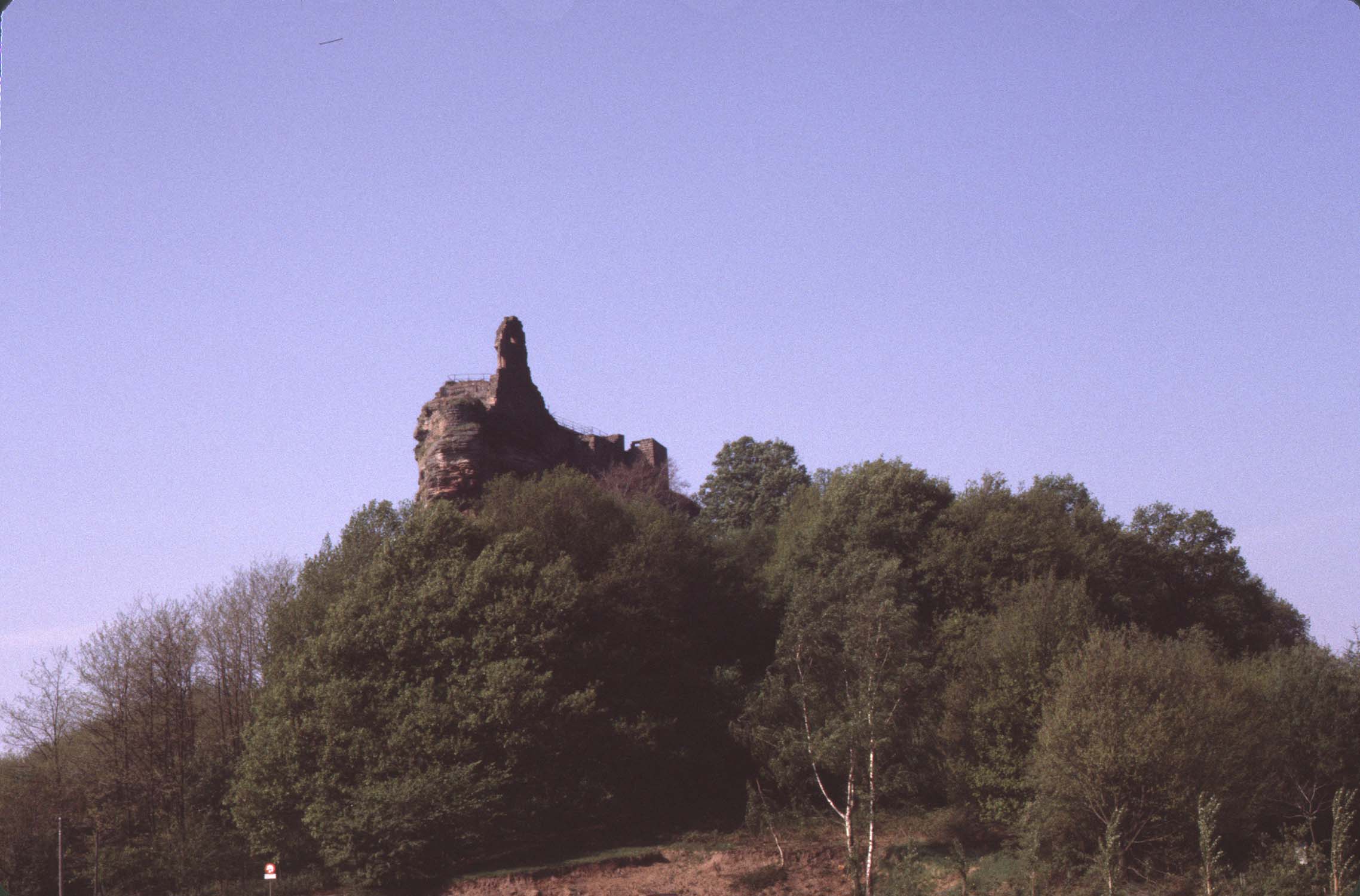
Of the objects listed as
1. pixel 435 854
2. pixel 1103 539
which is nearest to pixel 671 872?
pixel 435 854

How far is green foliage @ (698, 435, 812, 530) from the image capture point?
79.8 meters

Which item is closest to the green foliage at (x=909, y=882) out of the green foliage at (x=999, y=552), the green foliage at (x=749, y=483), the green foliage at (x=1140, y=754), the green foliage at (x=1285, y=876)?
the green foliage at (x=1285, y=876)

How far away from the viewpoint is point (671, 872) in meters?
37.8

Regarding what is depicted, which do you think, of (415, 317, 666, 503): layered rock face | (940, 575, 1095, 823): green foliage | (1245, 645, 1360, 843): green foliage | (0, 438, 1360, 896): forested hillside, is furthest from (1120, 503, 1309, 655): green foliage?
(415, 317, 666, 503): layered rock face

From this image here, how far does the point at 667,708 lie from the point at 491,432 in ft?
65.7

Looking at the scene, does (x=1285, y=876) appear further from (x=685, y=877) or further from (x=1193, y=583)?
(x=1193, y=583)

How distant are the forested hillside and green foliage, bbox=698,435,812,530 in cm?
2549

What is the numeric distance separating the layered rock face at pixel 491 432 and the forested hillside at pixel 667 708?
3929mm

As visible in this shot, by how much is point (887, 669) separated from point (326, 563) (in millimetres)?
24080

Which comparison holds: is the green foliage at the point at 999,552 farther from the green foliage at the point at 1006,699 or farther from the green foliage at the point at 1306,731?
the green foliage at the point at 1306,731

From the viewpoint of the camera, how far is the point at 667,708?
Result: 46.1 meters

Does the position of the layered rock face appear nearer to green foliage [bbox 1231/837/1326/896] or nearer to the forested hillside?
the forested hillside

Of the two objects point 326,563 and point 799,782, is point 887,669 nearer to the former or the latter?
point 799,782

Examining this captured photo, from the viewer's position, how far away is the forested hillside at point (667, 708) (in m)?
35.4
